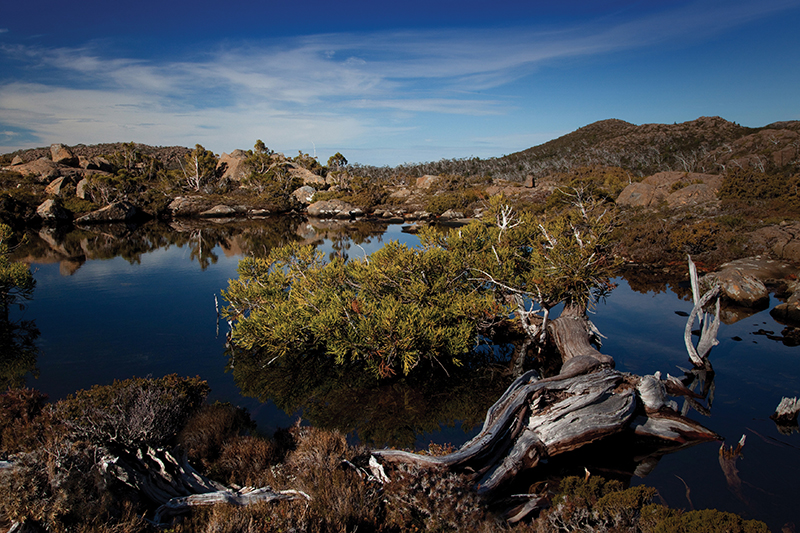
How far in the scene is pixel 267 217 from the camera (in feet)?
209

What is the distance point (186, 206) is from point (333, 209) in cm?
2294

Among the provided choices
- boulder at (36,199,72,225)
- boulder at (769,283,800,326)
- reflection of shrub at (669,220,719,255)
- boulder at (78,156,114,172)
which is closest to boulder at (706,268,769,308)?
boulder at (769,283,800,326)

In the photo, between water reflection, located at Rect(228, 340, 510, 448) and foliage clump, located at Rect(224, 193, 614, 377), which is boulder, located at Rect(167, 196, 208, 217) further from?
water reflection, located at Rect(228, 340, 510, 448)

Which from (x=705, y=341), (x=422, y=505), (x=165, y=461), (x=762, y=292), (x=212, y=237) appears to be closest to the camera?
(x=422, y=505)

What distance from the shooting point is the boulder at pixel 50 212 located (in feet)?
159

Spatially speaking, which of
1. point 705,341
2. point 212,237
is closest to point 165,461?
point 705,341

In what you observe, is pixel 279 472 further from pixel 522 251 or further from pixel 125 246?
pixel 125 246

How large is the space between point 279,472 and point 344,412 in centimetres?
337

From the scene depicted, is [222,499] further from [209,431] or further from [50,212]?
[50,212]

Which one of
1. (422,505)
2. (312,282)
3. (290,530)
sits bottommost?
(422,505)

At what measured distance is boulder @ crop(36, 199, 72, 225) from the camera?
48500 millimetres

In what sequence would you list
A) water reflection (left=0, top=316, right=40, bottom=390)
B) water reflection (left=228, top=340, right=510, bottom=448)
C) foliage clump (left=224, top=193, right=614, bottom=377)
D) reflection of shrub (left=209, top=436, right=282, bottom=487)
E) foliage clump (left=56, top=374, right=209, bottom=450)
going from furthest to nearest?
water reflection (left=0, top=316, right=40, bottom=390)
foliage clump (left=224, top=193, right=614, bottom=377)
water reflection (left=228, top=340, right=510, bottom=448)
reflection of shrub (left=209, top=436, right=282, bottom=487)
foliage clump (left=56, top=374, right=209, bottom=450)

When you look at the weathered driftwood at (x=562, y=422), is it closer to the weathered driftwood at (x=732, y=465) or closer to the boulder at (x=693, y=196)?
the weathered driftwood at (x=732, y=465)

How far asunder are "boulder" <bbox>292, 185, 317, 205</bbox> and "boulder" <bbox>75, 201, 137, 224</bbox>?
25463 millimetres
